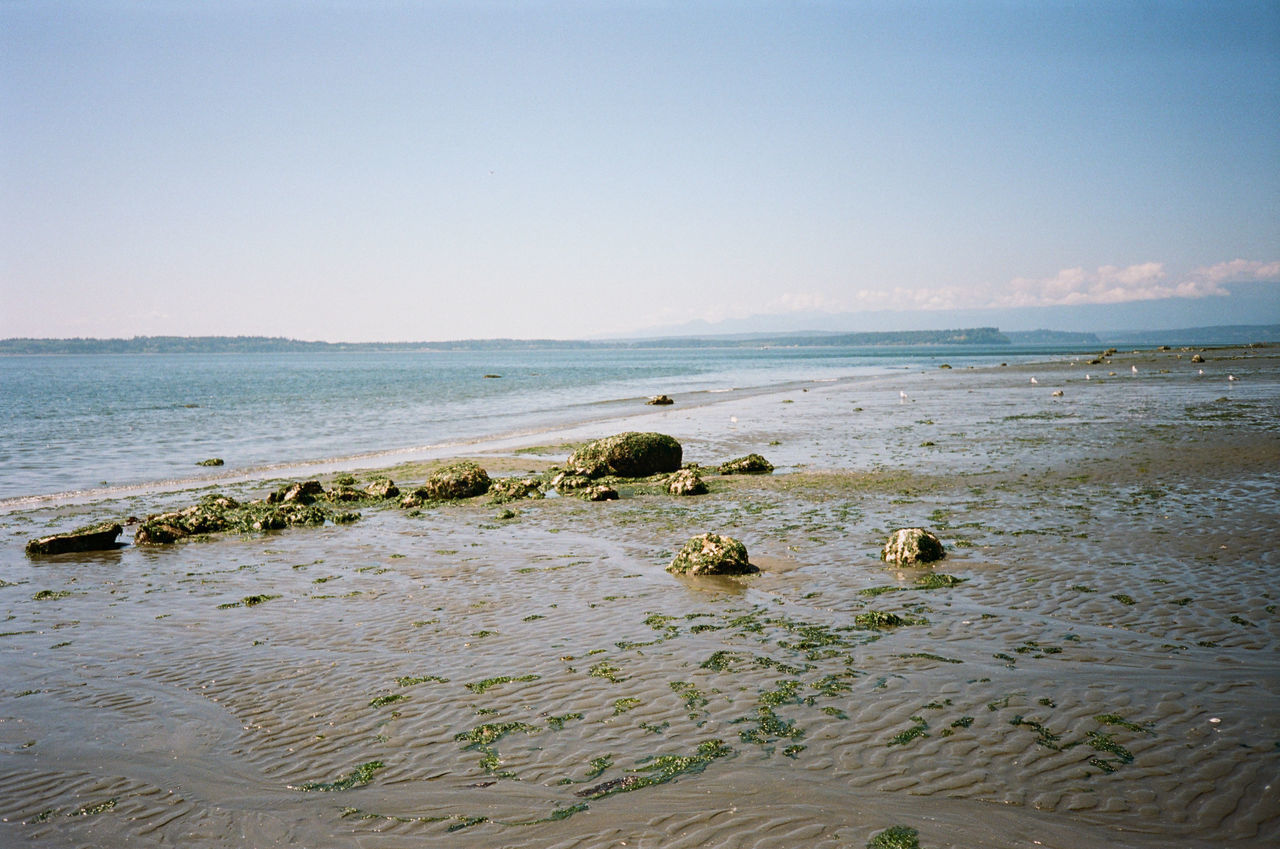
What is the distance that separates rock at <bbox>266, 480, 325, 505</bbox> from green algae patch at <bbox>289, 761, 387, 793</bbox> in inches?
554

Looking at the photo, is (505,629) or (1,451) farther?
(1,451)

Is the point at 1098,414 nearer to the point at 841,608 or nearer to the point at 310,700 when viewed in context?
the point at 841,608

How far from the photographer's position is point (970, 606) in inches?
384

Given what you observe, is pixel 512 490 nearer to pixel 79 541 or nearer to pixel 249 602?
pixel 249 602

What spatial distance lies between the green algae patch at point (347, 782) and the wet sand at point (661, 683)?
31mm

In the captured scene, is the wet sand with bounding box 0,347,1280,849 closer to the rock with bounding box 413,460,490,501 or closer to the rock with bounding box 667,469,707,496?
the rock with bounding box 413,460,490,501

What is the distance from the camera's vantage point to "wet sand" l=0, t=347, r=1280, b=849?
5594mm

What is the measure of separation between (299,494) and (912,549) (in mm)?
15007

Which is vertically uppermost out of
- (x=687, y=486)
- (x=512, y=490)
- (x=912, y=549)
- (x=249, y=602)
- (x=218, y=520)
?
(x=912, y=549)

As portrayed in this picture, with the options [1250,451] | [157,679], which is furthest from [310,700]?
[1250,451]

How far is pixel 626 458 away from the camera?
2238cm

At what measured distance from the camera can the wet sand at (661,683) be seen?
5594 mm

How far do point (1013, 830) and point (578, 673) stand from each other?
4475mm

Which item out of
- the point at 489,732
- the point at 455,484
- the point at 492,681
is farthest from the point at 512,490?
the point at 489,732
